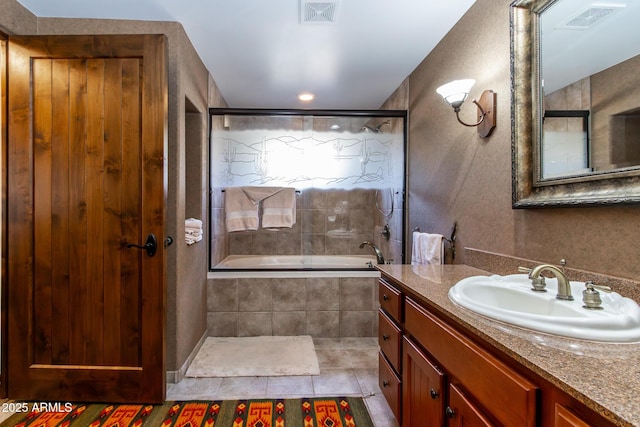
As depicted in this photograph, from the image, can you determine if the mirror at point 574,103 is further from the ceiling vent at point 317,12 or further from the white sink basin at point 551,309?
the ceiling vent at point 317,12

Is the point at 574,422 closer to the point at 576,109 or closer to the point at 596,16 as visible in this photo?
the point at 576,109

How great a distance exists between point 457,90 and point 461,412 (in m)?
1.55

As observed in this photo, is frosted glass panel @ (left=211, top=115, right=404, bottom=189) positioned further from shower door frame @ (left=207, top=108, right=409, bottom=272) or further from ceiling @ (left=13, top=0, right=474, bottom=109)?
ceiling @ (left=13, top=0, right=474, bottom=109)

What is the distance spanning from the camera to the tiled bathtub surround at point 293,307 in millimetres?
2809

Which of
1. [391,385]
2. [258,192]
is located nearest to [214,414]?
[391,385]

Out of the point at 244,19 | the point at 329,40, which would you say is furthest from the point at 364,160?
the point at 244,19

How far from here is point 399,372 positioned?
150 centimetres

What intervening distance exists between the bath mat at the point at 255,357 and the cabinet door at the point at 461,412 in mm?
1352

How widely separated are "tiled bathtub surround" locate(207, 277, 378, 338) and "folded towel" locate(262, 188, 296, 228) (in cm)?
62

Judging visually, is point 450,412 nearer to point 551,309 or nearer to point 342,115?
point 551,309

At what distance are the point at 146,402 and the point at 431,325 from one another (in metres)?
1.68

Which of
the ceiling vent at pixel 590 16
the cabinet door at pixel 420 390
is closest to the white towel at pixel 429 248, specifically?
the cabinet door at pixel 420 390

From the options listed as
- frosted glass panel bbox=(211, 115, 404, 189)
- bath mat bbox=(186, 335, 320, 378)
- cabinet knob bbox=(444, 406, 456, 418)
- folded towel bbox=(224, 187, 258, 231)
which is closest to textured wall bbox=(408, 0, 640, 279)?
frosted glass panel bbox=(211, 115, 404, 189)

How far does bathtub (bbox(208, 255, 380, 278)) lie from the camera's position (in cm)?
294
